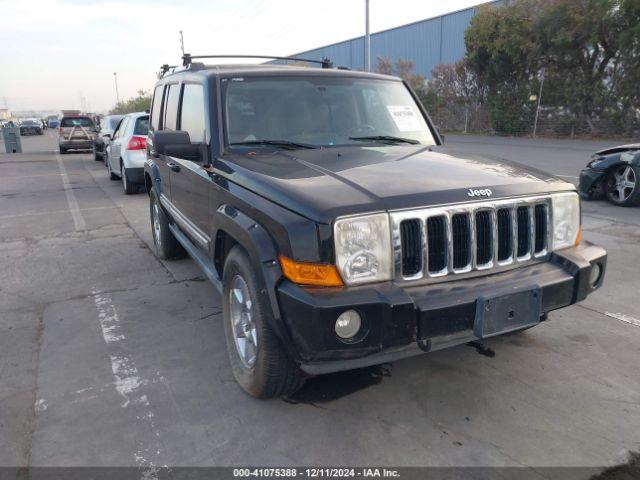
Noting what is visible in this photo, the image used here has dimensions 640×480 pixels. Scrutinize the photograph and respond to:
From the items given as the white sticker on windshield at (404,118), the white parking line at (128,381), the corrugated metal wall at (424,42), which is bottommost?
the white parking line at (128,381)

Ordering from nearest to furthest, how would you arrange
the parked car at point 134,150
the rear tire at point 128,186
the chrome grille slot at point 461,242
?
the chrome grille slot at point 461,242
the parked car at point 134,150
the rear tire at point 128,186

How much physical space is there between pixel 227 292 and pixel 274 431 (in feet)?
3.02

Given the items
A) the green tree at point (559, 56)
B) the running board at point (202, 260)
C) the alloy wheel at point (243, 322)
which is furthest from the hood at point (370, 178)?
the green tree at point (559, 56)

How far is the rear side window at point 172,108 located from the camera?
4.84 meters

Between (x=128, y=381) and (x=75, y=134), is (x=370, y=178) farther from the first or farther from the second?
(x=75, y=134)

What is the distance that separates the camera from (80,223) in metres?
8.36

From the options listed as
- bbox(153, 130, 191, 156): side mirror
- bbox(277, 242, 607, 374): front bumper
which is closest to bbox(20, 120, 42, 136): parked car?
bbox(153, 130, 191, 156): side mirror

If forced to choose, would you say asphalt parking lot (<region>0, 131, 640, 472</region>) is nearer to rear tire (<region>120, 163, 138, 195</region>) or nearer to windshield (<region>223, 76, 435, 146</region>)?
windshield (<region>223, 76, 435, 146</region>)

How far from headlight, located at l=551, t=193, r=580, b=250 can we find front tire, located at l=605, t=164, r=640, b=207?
5.81m

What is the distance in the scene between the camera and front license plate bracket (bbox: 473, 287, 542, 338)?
8.45 ft

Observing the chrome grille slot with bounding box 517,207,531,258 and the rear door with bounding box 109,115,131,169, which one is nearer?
the chrome grille slot with bounding box 517,207,531,258

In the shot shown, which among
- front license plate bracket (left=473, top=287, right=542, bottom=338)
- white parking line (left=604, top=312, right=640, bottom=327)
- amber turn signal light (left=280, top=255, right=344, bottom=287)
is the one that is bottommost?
white parking line (left=604, top=312, right=640, bottom=327)

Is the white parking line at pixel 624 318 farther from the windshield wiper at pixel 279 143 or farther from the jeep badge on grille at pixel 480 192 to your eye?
the windshield wiper at pixel 279 143

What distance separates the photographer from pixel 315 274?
8.20 feet
